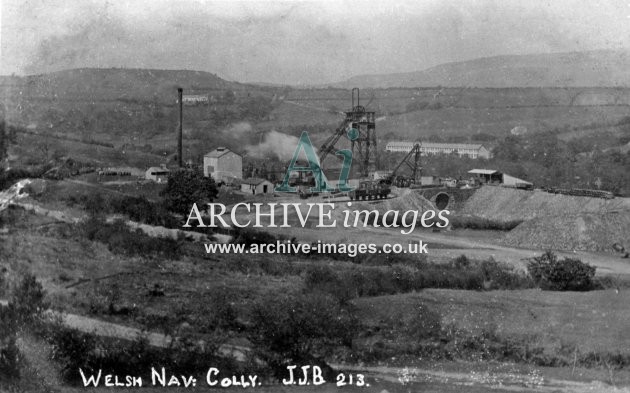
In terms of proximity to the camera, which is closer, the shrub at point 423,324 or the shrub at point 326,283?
the shrub at point 423,324

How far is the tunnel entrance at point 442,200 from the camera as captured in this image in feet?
31.9

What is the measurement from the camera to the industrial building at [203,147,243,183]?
8.60 m

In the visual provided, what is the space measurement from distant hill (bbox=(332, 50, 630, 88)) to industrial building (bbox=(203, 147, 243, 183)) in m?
1.63

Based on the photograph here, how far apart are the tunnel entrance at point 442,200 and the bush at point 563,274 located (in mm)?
1589

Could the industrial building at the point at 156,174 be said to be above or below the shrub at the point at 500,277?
above

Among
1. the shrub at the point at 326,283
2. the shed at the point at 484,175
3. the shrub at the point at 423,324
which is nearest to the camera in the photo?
the shrub at the point at 423,324

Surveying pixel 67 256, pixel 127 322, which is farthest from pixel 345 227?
pixel 67 256

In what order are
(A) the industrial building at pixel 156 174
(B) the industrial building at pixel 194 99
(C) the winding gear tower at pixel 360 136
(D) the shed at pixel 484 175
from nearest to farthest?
(A) the industrial building at pixel 156 174 < (B) the industrial building at pixel 194 99 < (C) the winding gear tower at pixel 360 136 < (D) the shed at pixel 484 175

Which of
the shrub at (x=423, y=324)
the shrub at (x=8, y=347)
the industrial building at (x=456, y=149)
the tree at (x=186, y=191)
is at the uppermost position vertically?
the industrial building at (x=456, y=149)

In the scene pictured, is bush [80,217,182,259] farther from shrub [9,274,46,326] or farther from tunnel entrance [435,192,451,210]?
tunnel entrance [435,192,451,210]

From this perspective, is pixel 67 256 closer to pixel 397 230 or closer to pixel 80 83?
pixel 80 83

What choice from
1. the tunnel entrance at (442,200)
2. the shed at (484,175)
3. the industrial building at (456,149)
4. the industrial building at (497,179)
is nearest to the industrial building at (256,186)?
the tunnel entrance at (442,200)

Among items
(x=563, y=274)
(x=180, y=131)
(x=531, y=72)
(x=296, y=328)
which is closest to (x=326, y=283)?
(x=296, y=328)

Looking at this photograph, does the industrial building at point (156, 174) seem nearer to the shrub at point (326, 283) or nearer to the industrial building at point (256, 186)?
the industrial building at point (256, 186)
